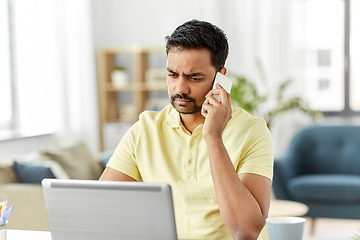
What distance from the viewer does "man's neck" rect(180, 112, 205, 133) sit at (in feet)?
4.94

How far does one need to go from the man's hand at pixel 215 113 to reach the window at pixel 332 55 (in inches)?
143

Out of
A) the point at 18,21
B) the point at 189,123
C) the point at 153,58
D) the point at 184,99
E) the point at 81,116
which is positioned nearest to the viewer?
the point at 184,99

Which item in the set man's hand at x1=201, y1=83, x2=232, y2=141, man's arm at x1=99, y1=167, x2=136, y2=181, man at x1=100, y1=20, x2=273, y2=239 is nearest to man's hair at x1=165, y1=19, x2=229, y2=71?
man at x1=100, y1=20, x2=273, y2=239

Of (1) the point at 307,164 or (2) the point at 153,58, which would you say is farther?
(2) the point at 153,58

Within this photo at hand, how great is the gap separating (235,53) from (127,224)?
4.06m

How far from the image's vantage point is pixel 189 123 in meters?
1.52

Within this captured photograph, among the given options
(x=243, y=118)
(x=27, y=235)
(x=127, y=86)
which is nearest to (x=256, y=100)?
(x=127, y=86)

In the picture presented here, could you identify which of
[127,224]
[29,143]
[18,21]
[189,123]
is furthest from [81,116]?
[127,224]

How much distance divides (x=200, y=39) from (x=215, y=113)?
240 millimetres

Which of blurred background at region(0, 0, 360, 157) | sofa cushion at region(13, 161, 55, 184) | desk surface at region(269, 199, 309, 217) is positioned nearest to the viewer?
sofa cushion at region(13, 161, 55, 184)

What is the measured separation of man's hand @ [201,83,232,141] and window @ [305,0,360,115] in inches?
143

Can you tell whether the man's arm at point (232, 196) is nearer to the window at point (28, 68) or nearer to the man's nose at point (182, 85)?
the man's nose at point (182, 85)

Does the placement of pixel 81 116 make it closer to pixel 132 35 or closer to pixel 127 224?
pixel 132 35

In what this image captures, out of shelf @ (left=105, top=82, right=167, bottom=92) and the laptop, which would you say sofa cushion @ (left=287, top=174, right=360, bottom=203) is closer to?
shelf @ (left=105, top=82, right=167, bottom=92)
